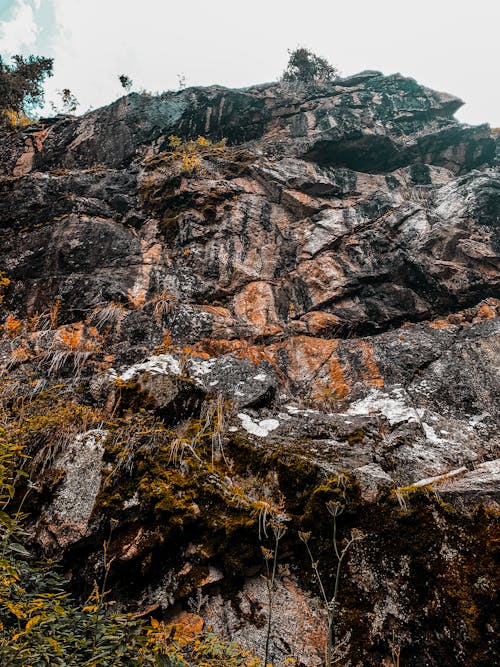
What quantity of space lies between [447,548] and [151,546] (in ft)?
10.2

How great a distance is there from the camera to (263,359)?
8938mm

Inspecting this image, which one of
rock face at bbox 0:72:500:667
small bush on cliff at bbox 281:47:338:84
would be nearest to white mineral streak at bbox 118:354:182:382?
rock face at bbox 0:72:500:667

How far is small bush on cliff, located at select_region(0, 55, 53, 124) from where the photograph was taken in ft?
57.6

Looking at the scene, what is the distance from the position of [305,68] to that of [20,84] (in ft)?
49.2

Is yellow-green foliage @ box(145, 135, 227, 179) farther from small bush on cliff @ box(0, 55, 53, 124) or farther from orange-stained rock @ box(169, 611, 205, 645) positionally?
orange-stained rock @ box(169, 611, 205, 645)

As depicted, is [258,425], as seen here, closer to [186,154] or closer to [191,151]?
[186,154]

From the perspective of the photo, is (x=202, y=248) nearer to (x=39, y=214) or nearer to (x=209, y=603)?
(x=39, y=214)

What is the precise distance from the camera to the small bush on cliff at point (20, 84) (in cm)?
1756

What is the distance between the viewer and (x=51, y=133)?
51.6 ft

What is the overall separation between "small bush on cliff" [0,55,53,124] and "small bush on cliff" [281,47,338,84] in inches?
503

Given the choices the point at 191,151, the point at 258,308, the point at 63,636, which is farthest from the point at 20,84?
the point at 63,636

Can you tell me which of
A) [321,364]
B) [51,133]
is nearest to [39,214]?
[51,133]

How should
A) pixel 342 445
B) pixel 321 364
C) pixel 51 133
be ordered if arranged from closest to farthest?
pixel 342 445, pixel 321 364, pixel 51 133

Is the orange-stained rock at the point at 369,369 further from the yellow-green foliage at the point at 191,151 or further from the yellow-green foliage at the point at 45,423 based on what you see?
the yellow-green foliage at the point at 191,151
